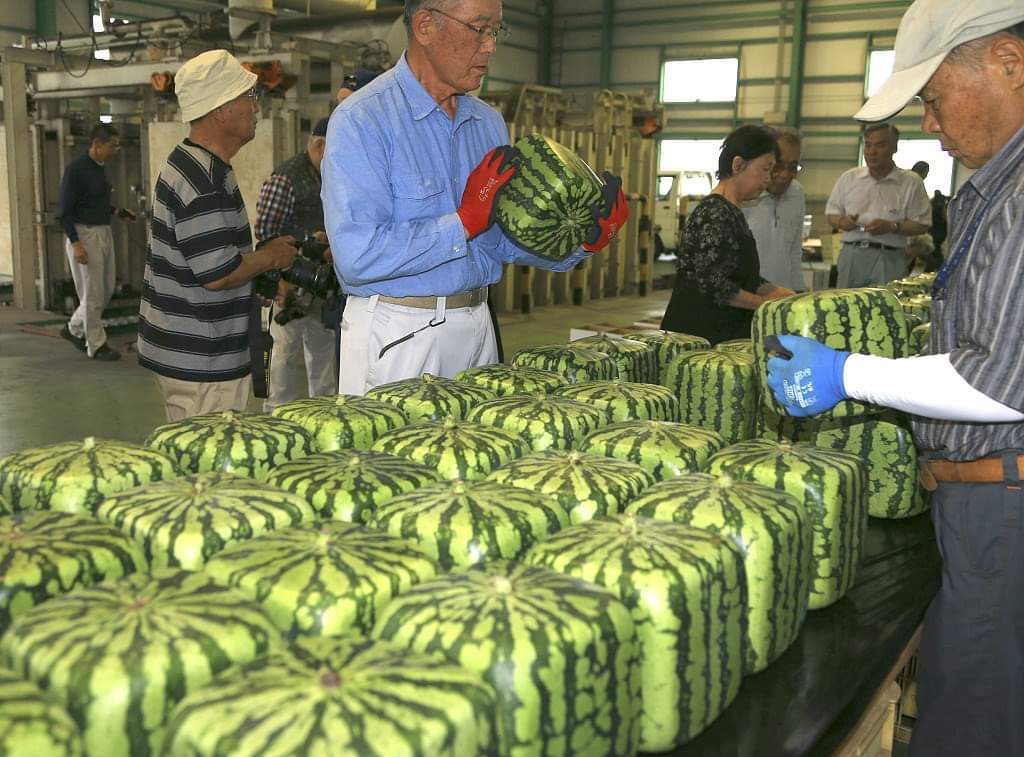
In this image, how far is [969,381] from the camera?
164cm

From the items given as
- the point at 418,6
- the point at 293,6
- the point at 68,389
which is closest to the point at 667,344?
the point at 418,6

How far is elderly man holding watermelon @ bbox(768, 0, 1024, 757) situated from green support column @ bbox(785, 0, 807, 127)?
21736mm

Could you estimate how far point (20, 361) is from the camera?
8641 millimetres

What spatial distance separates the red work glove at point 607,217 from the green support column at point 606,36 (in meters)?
23.2

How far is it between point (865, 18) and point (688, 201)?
6.77m

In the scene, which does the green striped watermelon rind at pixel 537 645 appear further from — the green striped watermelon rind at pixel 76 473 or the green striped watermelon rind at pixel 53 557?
the green striped watermelon rind at pixel 76 473

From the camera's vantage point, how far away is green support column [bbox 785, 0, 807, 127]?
21.8 meters

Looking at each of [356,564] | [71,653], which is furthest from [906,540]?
[71,653]

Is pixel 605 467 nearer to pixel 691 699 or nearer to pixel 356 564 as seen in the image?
pixel 691 699

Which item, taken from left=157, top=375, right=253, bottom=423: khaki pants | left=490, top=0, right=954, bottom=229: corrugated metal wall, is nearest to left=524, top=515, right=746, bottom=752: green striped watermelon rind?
left=157, top=375, right=253, bottom=423: khaki pants

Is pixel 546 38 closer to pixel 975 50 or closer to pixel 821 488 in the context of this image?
pixel 975 50

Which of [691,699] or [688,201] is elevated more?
[688,201]

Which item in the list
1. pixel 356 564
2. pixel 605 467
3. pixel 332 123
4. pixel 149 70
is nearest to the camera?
pixel 356 564

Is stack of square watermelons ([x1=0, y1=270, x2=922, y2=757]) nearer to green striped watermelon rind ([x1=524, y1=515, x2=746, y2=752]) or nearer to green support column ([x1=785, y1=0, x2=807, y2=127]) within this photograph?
green striped watermelon rind ([x1=524, y1=515, x2=746, y2=752])
